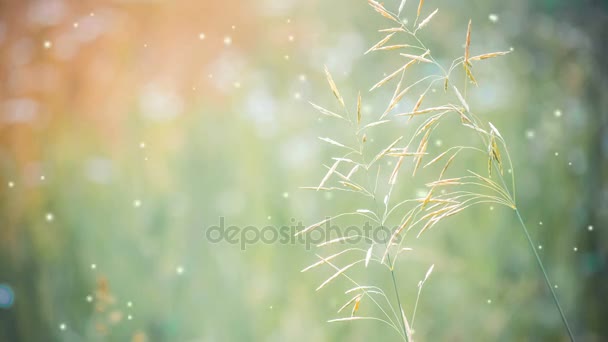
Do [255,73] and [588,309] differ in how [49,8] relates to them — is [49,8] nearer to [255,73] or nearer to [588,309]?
[255,73]

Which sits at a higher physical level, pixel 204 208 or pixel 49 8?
pixel 49 8

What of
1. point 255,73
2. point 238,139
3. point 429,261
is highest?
point 255,73

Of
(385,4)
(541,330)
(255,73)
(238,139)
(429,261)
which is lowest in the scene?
(541,330)

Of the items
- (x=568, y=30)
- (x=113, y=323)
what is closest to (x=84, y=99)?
(x=113, y=323)

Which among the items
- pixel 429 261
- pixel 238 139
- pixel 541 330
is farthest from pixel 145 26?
pixel 541 330

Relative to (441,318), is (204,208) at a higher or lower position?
higher

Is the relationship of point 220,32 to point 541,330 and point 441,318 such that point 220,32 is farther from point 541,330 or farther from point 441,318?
point 541,330
